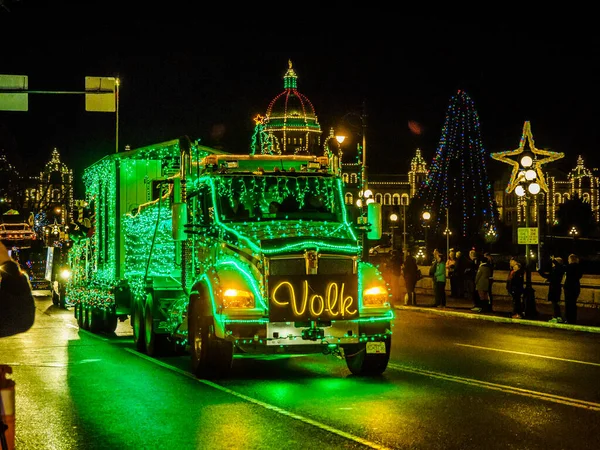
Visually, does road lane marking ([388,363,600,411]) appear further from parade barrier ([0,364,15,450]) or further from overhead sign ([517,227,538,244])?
overhead sign ([517,227,538,244])

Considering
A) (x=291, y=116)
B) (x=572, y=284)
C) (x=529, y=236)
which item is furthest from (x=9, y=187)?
(x=291, y=116)

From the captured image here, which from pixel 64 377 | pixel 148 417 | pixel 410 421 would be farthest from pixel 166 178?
pixel 410 421

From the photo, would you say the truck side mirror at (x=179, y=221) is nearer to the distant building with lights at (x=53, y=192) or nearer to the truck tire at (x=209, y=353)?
the truck tire at (x=209, y=353)

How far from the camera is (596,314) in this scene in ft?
89.6

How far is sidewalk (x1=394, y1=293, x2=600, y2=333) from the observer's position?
78.5 feet

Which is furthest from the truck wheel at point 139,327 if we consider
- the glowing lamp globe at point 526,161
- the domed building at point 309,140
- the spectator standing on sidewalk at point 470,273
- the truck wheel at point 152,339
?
the domed building at point 309,140

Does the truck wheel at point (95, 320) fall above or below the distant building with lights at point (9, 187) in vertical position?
below

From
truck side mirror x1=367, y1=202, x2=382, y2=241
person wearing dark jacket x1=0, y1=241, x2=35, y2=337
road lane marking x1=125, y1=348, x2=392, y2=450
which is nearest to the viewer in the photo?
person wearing dark jacket x1=0, y1=241, x2=35, y2=337

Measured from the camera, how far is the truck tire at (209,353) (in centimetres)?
1379

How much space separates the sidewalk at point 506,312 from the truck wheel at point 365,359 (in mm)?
10060

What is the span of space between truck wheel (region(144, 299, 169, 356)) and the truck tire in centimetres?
271

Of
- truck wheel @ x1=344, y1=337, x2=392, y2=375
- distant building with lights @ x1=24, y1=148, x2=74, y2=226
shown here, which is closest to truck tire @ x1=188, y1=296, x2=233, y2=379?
truck wheel @ x1=344, y1=337, x2=392, y2=375

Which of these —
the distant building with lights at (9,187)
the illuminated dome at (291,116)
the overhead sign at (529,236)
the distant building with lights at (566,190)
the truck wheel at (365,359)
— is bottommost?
the truck wheel at (365,359)

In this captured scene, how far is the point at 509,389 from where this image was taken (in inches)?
493
